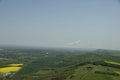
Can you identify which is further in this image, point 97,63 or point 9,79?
point 97,63

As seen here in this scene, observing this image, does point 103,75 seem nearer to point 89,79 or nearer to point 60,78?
point 89,79

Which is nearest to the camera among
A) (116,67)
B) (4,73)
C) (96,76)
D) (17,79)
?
(96,76)

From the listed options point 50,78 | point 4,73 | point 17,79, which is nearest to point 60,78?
point 50,78

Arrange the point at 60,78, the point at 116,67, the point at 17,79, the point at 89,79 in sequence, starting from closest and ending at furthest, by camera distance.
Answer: the point at 89,79
the point at 60,78
the point at 17,79
the point at 116,67

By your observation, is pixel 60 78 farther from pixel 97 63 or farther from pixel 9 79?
pixel 97 63

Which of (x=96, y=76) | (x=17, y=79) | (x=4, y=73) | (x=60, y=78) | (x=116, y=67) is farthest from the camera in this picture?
(x=4, y=73)

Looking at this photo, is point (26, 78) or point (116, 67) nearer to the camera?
point (26, 78)

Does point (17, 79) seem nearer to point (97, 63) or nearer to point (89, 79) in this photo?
point (89, 79)

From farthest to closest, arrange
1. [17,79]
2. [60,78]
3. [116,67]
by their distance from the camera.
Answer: [116,67], [17,79], [60,78]

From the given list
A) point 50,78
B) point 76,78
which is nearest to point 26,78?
point 50,78
